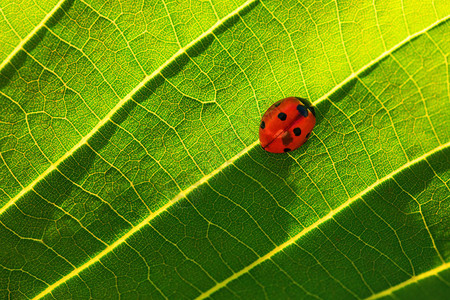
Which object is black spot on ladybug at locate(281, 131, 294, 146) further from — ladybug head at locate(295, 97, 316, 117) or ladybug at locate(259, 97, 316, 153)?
ladybug head at locate(295, 97, 316, 117)

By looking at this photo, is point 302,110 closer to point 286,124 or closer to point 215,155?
point 286,124

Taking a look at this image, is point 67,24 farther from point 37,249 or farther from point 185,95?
point 37,249

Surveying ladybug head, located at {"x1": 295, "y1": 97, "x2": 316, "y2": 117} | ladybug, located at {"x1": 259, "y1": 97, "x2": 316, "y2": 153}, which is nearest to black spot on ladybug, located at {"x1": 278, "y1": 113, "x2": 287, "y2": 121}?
ladybug, located at {"x1": 259, "y1": 97, "x2": 316, "y2": 153}

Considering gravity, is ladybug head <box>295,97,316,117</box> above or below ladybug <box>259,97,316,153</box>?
above

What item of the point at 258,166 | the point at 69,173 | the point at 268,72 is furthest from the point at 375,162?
the point at 69,173

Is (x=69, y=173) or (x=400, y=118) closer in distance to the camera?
(x=400, y=118)

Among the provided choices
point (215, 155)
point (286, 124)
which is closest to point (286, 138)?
point (286, 124)
